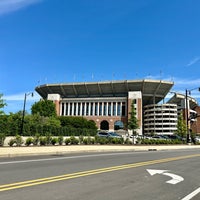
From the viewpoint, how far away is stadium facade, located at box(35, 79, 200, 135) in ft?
390

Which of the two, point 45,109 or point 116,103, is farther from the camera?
point 116,103

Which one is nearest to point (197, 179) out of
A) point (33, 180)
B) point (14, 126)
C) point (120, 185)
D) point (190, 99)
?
point (120, 185)

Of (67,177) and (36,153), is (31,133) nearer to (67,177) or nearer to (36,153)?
(36,153)

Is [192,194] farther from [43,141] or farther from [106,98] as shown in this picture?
[106,98]

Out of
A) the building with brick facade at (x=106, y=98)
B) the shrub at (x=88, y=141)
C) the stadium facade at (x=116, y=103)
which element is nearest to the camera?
the shrub at (x=88, y=141)

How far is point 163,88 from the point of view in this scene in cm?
12062

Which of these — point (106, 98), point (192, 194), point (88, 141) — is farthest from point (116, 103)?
point (192, 194)

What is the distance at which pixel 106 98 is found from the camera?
4882 inches

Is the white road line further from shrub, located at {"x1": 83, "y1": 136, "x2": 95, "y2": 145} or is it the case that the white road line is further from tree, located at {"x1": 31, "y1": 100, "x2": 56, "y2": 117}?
tree, located at {"x1": 31, "y1": 100, "x2": 56, "y2": 117}

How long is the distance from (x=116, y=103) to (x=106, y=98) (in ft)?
16.8

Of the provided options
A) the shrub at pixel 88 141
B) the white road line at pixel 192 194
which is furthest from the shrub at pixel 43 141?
the white road line at pixel 192 194

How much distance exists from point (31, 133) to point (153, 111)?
8910cm

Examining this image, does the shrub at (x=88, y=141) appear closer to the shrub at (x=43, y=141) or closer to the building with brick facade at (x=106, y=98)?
the shrub at (x=43, y=141)

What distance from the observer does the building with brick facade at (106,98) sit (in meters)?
119
